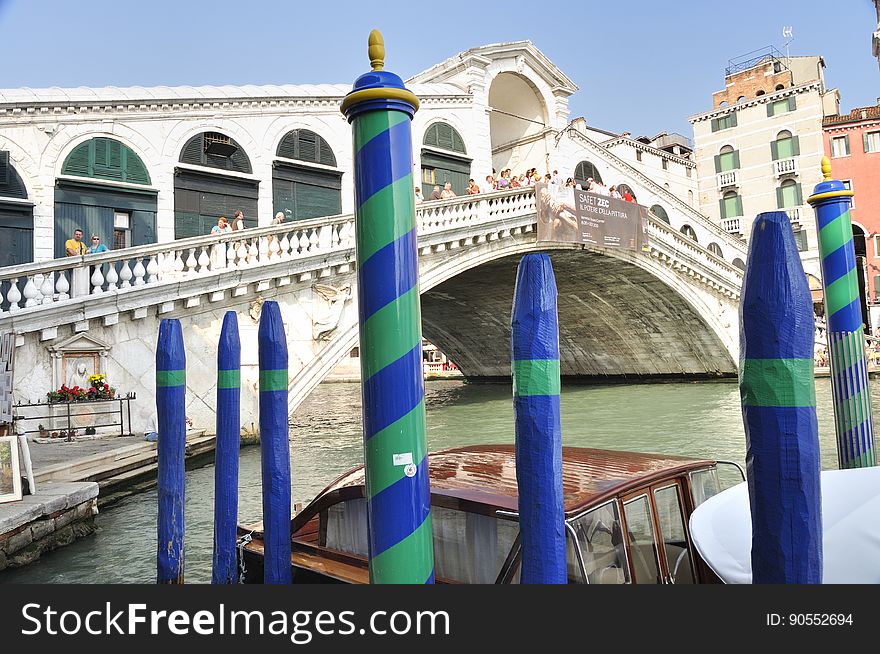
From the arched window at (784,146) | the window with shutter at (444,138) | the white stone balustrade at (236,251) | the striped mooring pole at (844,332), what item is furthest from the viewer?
the arched window at (784,146)

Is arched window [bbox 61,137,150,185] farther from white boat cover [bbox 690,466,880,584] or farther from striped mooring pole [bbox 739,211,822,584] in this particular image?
striped mooring pole [bbox 739,211,822,584]

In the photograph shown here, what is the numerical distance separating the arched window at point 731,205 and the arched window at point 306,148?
51.2 feet

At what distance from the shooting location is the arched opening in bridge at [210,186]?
28.7ft

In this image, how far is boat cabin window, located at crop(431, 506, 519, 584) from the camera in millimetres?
1951

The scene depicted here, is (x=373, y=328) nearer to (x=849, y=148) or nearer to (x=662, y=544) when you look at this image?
(x=662, y=544)

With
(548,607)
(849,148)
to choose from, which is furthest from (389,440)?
(849,148)

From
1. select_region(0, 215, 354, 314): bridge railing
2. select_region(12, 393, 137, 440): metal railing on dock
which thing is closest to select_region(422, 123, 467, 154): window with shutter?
select_region(0, 215, 354, 314): bridge railing

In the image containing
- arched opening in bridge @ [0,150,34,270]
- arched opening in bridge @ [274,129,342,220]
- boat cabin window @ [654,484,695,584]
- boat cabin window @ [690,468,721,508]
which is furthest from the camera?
arched opening in bridge @ [274,129,342,220]

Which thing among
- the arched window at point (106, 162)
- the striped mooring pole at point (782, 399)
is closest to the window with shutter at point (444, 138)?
the arched window at point (106, 162)

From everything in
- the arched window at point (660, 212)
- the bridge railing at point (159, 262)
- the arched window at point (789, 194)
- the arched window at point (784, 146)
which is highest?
the arched window at point (784, 146)

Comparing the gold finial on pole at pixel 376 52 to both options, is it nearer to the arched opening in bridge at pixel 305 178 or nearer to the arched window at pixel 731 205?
the arched opening in bridge at pixel 305 178

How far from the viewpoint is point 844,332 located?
2.72 m

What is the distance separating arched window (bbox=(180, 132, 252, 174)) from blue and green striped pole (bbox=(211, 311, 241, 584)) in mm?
6823

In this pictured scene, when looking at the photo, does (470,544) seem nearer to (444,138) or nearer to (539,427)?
(539,427)
